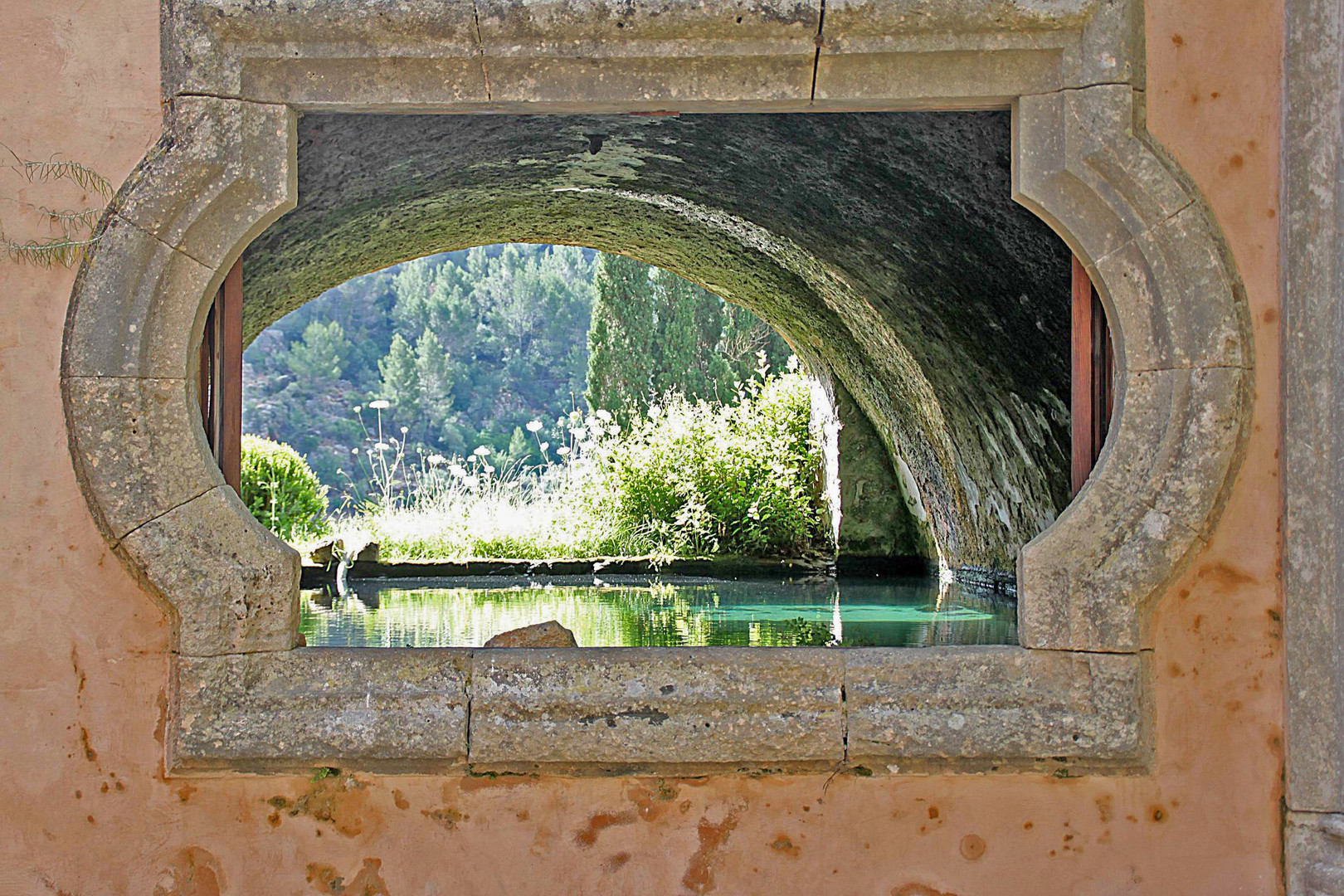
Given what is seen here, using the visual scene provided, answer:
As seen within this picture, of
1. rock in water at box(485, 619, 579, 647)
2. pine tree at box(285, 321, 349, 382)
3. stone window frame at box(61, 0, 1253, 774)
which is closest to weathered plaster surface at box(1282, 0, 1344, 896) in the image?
stone window frame at box(61, 0, 1253, 774)

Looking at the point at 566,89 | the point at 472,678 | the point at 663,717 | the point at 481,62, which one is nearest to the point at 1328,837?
A: the point at 663,717

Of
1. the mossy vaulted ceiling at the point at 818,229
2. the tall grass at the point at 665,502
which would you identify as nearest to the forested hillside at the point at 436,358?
the tall grass at the point at 665,502

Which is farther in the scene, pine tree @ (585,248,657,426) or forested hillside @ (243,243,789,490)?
forested hillside @ (243,243,789,490)

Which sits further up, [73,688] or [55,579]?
[55,579]

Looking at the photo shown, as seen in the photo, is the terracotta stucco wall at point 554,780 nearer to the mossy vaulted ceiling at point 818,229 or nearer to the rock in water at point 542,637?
the rock in water at point 542,637

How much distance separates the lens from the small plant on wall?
286 cm

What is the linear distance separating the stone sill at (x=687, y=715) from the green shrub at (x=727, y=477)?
6684 mm

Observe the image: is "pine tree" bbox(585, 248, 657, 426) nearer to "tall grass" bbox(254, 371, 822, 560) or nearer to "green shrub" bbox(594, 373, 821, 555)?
"tall grass" bbox(254, 371, 822, 560)

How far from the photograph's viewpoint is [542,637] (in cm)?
330

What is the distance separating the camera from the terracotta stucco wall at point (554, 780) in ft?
9.37

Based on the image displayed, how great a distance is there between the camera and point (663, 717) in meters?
2.85

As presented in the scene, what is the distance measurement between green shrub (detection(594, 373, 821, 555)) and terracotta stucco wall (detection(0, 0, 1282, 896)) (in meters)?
6.66

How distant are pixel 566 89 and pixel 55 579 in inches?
65.0

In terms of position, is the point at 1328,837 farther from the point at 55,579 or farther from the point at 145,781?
the point at 55,579
